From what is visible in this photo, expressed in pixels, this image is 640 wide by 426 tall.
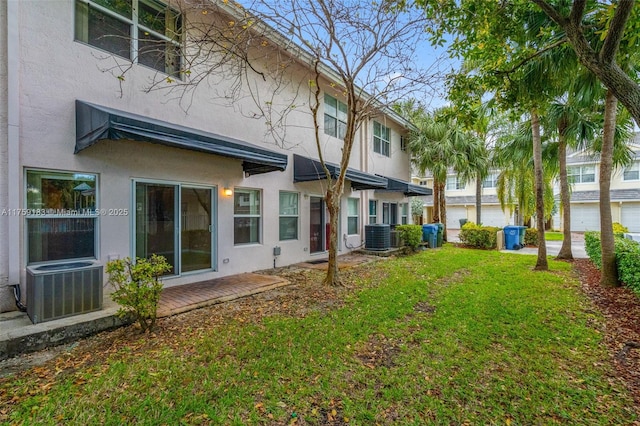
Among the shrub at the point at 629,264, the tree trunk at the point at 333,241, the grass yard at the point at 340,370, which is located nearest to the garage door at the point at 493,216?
the shrub at the point at 629,264

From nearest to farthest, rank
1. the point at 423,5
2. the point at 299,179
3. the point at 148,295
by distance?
the point at 148,295 → the point at 423,5 → the point at 299,179

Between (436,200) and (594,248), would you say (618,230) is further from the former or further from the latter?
(436,200)

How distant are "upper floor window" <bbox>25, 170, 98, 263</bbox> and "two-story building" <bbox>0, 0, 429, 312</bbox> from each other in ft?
0.05

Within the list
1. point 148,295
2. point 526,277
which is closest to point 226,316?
point 148,295

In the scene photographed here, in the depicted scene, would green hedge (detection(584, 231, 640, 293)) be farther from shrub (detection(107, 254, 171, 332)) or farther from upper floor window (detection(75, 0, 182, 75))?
upper floor window (detection(75, 0, 182, 75))

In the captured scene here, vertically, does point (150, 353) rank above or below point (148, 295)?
below

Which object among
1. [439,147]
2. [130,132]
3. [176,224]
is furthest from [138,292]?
[439,147]

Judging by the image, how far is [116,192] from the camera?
18.8 feet

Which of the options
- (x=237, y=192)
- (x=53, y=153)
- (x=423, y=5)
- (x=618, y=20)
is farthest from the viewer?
(x=237, y=192)

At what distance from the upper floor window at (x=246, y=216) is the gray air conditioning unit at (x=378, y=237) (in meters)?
5.40

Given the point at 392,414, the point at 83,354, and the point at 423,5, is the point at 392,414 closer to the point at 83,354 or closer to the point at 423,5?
the point at 83,354

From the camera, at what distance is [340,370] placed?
11.7 feet

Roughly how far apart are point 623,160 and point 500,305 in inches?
323

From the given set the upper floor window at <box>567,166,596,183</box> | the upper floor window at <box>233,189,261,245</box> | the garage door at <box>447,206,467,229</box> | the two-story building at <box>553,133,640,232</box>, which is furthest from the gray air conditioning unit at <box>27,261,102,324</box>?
the upper floor window at <box>567,166,596,183</box>
